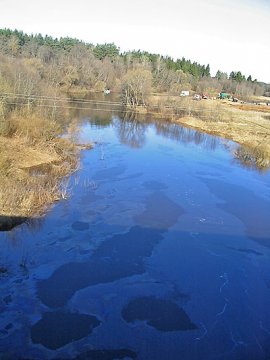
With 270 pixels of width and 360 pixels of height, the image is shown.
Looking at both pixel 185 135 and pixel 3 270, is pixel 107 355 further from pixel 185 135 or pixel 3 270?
pixel 185 135

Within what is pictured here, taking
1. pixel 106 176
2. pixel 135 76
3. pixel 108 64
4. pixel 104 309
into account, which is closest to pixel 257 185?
pixel 106 176

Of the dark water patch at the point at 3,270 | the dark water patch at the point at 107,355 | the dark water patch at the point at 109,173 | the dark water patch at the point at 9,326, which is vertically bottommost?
the dark water patch at the point at 107,355

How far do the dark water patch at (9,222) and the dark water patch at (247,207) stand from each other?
25.0ft

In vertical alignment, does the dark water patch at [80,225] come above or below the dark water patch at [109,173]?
below

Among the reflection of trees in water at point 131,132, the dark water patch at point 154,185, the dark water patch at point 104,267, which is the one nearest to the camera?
the dark water patch at point 104,267

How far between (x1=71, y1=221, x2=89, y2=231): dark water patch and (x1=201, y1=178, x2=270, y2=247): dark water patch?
18.1 ft

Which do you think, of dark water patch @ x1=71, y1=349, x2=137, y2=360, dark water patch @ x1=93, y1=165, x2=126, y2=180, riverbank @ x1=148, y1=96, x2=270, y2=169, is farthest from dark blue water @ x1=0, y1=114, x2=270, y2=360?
riverbank @ x1=148, y1=96, x2=270, y2=169

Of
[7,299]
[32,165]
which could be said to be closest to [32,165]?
[32,165]

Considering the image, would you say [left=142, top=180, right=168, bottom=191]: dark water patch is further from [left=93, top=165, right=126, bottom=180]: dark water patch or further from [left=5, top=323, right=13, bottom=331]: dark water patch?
[left=5, top=323, right=13, bottom=331]: dark water patch

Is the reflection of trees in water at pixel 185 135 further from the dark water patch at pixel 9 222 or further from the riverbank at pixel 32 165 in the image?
the dark water patch at pixel 9 222

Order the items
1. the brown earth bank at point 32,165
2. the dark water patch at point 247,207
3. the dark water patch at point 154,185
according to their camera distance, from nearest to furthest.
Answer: the brown earth bank at point 32,165
the dark water patch at point 247,207
the dark water patch at point 154,185

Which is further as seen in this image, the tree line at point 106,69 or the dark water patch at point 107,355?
the tree line at point 106,69

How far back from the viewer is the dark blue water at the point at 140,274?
8422 mm

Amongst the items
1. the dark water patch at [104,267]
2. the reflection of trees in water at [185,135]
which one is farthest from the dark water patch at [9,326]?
the reflection of trees in water at [185,135]
